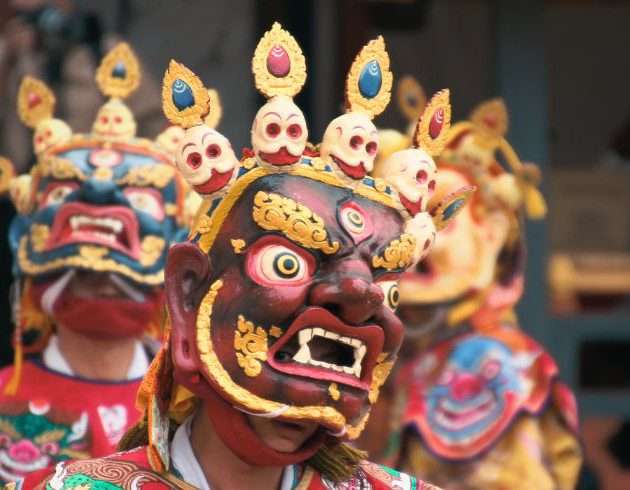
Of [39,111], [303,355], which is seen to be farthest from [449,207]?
[39,111]

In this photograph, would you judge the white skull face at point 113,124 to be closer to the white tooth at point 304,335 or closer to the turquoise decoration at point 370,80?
the turquoise decoration at point 370,80

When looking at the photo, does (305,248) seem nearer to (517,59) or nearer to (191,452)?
(191,452)

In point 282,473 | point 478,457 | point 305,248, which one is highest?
point 305,248

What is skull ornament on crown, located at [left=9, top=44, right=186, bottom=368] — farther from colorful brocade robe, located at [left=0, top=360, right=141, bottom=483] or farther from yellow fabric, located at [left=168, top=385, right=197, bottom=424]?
yellow fabric, located at [left=168, top=385, right=197, bottom=424]

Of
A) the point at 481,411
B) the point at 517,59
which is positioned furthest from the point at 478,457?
the point at 517,59

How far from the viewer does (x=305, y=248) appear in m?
3.86

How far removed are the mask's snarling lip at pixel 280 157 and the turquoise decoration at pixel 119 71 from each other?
190 centimetres

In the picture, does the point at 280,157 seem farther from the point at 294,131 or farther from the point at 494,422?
the point at 494,422

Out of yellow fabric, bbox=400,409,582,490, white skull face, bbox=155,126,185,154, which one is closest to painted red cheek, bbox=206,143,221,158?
white skull face, bbox=155,126,185,154

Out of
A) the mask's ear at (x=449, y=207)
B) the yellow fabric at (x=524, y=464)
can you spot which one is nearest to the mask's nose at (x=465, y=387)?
the yellow fabric at (x=524, y=464)

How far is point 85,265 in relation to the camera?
18.1 ft

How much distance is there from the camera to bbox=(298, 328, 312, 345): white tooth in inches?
150

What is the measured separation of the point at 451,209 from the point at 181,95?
571 mm

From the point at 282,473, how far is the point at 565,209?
4.47 meters
